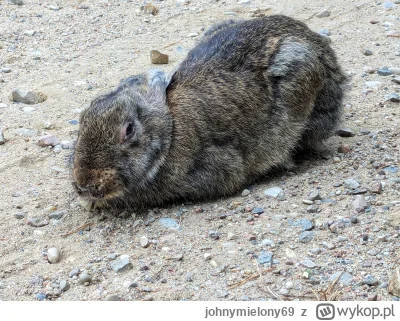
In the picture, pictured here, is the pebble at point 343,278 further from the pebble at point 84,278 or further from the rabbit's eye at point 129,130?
the rabbit's eye at point 129,130

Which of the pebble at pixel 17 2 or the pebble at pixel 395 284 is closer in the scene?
the pebble at pixel 395 284

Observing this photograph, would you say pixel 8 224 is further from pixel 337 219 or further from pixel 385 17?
pixel 385 17

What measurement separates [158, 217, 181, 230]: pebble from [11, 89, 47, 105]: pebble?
9.63 feet

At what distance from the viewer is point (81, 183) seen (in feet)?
20.1

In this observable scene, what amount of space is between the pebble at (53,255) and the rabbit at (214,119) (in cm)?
52

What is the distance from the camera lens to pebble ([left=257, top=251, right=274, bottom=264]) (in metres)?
5.52

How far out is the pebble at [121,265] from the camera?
569 centimetres

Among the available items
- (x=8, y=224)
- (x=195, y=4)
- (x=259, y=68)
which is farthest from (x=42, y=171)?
(x=195, y=4)

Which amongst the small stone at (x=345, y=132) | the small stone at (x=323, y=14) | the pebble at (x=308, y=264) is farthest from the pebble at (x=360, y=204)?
the small stone at (x=323, y=14)

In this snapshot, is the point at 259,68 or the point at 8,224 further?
the point at 259,68

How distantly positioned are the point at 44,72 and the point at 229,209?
13.1 feet

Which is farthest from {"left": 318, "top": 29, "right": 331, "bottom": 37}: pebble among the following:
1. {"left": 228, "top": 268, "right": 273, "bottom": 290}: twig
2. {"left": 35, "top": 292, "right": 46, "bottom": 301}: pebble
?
{"left": 35, "top": 292, "right": 46, "bottom": 301}: pebble
